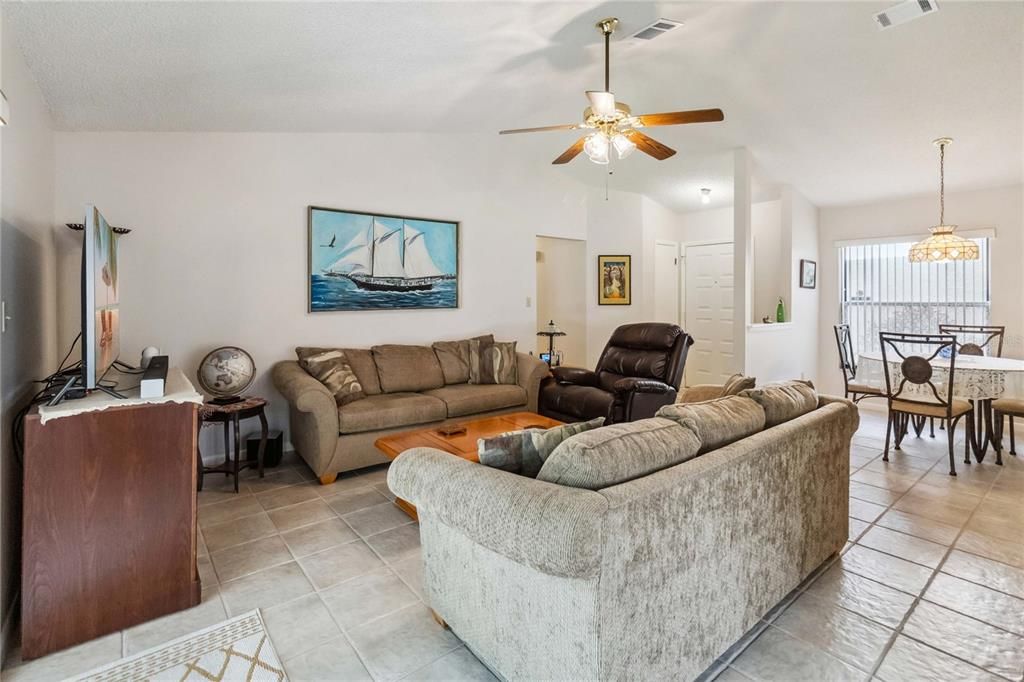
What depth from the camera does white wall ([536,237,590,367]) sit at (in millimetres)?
6344

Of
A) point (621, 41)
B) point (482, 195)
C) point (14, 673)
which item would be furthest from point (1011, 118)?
point (14, 673)

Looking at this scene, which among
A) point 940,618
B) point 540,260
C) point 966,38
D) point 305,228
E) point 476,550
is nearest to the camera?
point 476,550

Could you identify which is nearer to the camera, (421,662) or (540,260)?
(421,662)

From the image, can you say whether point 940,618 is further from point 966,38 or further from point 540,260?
point 540,260

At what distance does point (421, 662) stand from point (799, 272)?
579 cm

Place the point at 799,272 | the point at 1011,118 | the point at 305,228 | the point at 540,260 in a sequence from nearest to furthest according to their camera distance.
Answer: the point at 1011,118
the point at 305,228
the point at 799,272
the point at 540,260

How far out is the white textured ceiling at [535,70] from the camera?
2.32m

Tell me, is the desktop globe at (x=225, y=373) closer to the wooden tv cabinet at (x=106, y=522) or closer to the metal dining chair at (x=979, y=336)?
the wooden tv cabinet at (x=106, y=522)

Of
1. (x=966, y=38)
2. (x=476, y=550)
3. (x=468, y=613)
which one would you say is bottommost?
(x=468, y=613)

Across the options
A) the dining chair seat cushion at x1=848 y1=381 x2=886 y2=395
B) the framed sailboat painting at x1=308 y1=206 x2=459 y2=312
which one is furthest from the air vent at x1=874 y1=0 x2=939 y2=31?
the framed sailboat painting at x1=308 y1=206 x2=459 y2=312

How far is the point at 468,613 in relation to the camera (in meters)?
1.69

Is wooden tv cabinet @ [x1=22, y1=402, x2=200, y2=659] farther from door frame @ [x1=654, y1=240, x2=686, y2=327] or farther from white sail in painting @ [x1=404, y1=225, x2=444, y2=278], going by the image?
door frame @ [x1=654, y1=240, x2=686, y2=327]

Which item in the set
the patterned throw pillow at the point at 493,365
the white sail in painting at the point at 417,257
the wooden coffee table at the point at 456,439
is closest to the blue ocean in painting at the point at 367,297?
the white sail in painting at the point at 417,257

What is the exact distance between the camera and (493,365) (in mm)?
4605
